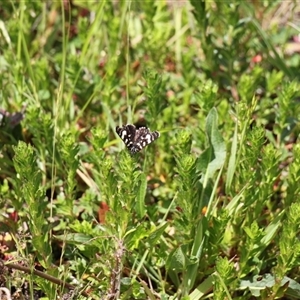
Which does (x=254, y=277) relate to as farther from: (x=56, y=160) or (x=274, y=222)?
(x=56, y=160)

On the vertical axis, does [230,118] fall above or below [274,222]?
above

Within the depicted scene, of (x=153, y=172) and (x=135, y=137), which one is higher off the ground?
(x=135, y=137)

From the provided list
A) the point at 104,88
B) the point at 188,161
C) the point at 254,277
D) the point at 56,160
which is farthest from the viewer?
the point at 104,88

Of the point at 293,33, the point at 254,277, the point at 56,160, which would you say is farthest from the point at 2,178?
the point at 293,33

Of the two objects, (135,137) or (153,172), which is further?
(153,172)
